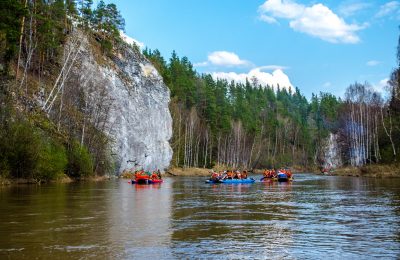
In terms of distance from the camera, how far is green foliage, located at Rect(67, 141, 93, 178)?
1694 inches

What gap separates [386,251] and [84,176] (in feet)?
126

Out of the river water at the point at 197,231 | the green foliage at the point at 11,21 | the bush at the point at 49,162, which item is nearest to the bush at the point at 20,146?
the bush at the point at 49,162

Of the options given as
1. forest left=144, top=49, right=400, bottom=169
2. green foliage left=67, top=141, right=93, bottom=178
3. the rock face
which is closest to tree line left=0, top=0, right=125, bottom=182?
green foliage left=67, top=141, right=93, bottom=178

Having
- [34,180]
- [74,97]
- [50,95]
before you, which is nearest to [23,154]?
[34,180]

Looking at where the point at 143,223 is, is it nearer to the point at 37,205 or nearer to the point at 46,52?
the point at 37,205

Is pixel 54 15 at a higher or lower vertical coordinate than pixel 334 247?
higher

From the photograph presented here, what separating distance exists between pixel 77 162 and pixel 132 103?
22541 mm

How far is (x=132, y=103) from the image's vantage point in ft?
212

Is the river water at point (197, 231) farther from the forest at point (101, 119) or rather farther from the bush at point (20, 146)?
the forest at point (101, 119)

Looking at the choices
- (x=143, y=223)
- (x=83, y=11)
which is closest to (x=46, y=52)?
(x=83, y=11)

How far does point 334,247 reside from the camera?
400 inches

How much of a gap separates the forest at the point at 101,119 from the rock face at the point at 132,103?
2.22 meters

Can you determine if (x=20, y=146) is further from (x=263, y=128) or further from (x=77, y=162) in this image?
(x=263, y=128)

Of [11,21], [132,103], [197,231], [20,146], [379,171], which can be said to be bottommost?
[197,231]
